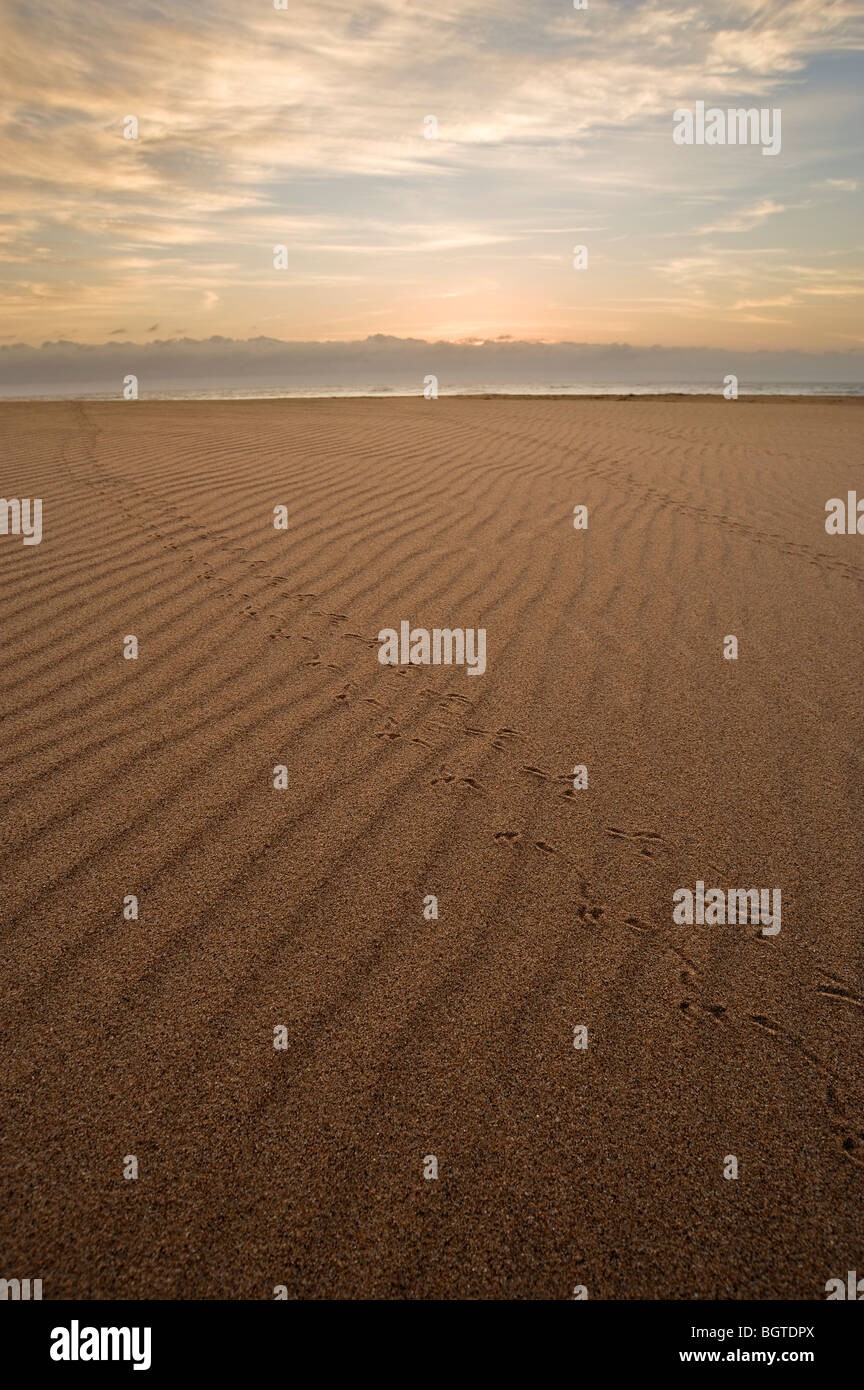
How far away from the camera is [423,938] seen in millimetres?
2346

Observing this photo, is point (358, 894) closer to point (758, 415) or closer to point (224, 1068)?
point (224, 1068)

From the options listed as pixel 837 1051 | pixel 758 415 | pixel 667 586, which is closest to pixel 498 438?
pixel 667 586

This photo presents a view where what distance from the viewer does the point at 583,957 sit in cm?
229

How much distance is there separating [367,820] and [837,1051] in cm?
161

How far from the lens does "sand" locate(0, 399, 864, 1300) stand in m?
1.62

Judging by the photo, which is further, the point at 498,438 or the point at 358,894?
the point at 498,438

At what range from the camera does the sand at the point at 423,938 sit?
64.0 inches

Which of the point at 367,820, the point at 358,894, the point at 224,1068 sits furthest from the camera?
the point at 367,820

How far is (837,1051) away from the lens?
6.55ft

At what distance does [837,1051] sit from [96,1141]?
5.93ft
